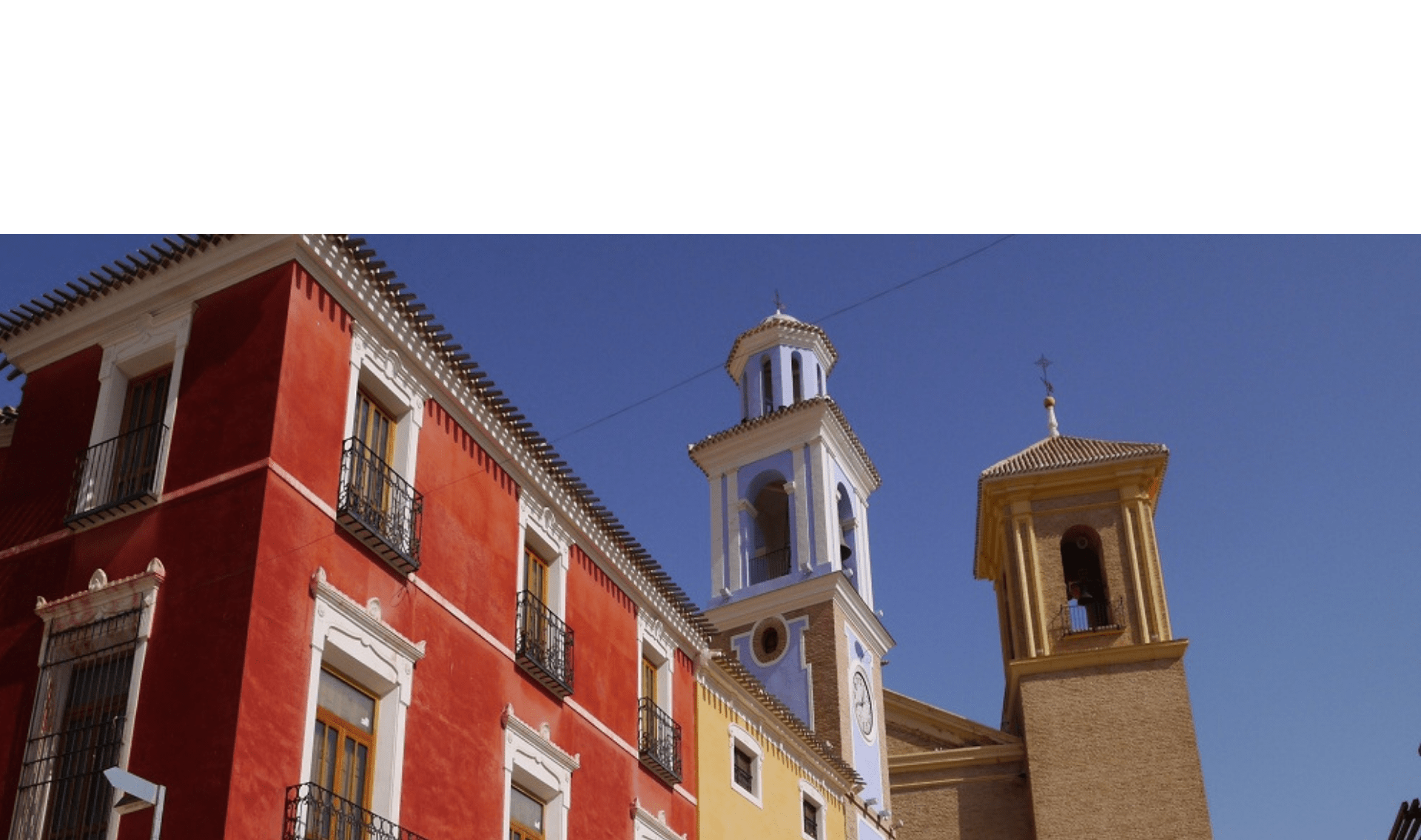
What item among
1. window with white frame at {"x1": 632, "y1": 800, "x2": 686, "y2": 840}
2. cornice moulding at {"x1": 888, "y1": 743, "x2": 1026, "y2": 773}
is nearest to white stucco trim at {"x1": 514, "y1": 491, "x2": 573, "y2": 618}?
window with white frame at {"x1": 632, "y1": 800, "x2": 686, "y2": 840}

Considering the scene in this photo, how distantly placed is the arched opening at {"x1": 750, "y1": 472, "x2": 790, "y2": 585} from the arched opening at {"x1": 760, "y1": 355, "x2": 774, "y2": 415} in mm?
1903

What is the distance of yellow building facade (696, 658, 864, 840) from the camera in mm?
21156

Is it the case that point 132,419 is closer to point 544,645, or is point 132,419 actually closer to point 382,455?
point 382,455

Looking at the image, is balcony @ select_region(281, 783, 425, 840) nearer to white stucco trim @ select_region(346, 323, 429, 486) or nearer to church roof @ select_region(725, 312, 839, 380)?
white stucco trim @ select_region(346, 323, 429, 486)

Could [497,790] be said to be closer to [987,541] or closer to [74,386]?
[74,386]

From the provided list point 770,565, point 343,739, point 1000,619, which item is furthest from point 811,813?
point 1000,619

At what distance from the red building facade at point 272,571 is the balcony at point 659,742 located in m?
1.53

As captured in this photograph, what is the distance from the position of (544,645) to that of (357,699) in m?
3.58

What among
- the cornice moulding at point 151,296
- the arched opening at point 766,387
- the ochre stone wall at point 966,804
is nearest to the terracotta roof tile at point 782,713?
the arched opening at point 766,387

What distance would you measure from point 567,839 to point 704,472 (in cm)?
1744

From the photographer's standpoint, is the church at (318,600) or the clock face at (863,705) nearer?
the church at (318,600)

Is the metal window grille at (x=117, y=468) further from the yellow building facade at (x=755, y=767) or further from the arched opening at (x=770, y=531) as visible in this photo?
the arched opening at (x=770, y=531)

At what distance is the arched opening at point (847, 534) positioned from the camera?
31641 mm

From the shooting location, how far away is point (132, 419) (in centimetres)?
1475
